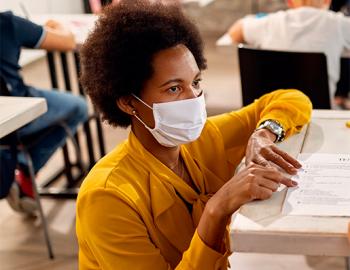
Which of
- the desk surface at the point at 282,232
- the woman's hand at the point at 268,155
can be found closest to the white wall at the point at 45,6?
the woman's hand at the point at 268,155

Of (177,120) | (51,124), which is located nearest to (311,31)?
(51,124)

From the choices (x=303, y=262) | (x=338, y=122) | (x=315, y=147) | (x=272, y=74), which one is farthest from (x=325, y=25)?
(x=315, y=147)

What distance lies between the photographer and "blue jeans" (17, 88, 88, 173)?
242 centimetres

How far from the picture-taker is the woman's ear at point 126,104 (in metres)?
1.17

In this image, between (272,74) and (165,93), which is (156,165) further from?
(272,74)

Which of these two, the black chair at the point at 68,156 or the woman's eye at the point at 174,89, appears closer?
the woman's eye at the point at 174,89

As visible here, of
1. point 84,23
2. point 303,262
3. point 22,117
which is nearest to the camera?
point 22,117

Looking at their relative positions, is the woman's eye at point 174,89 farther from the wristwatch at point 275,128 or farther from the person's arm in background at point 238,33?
the person's arm in background at point 238,33

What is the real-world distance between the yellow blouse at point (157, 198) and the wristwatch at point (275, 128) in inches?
0.7

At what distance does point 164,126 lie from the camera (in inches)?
46.7

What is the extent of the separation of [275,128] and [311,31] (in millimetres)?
1281

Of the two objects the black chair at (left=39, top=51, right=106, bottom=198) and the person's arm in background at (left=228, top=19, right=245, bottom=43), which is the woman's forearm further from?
the black chair at (left=39, top=51, right=106, bottom=198)

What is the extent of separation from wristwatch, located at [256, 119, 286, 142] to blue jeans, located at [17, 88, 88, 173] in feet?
4.48

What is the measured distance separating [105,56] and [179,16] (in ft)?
0.64
